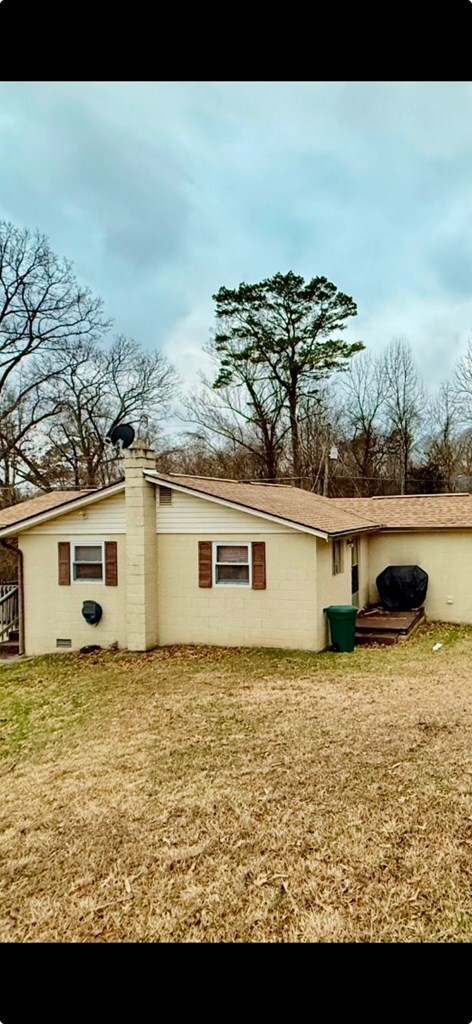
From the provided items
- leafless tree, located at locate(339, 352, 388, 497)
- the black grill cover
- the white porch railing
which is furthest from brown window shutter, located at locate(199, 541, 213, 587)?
leafless tree, located at locate(339, 352, 388, 497)

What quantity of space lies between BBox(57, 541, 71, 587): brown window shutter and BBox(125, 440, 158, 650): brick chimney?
1.45 meters

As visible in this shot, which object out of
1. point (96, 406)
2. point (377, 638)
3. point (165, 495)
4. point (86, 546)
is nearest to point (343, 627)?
point (377, 638)

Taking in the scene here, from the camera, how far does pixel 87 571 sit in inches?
472

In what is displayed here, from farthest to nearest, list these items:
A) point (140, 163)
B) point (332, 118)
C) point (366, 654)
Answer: point (366, 654) < point (140, 163) < point (332, 118)

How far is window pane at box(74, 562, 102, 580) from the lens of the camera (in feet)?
39.1

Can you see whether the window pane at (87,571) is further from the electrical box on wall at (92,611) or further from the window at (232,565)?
the window at (232,565)

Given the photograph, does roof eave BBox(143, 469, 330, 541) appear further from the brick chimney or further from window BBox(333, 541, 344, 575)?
window BBox(333, 541, 344, 575)

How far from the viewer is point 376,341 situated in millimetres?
25734

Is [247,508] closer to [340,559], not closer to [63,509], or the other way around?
[340,559]

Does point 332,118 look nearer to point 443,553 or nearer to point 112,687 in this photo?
point 112,687

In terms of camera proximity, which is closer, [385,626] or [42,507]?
[385,626]

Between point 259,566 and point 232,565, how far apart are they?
0.58 m
